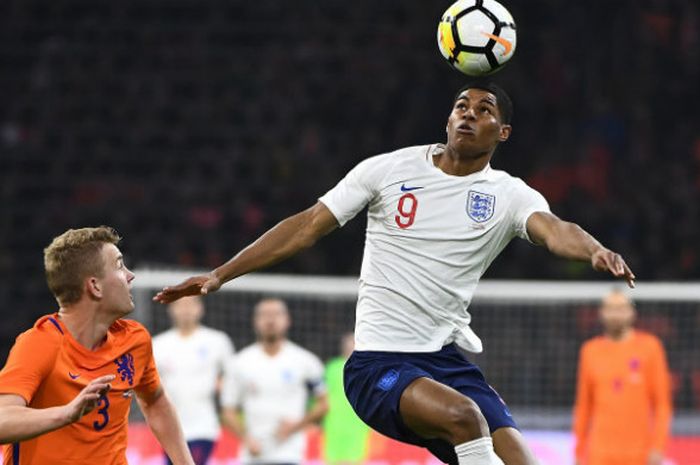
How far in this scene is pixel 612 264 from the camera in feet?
13.6

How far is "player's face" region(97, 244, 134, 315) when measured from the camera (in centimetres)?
431

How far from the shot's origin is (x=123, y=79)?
16.0m

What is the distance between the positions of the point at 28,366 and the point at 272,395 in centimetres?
553

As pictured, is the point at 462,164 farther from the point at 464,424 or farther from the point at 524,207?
the point at 464,424

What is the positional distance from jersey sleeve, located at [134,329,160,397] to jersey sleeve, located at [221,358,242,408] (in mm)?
4929

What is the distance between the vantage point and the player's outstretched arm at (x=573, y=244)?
4.16 metres

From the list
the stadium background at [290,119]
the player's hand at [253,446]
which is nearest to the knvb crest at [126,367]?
the player's hand at [253,446]

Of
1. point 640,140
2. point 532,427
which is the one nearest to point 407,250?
point 532,427

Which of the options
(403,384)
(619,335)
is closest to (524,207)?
(403,384)

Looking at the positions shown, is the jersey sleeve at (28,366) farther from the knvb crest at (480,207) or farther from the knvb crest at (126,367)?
the knvb crest at (480,207)

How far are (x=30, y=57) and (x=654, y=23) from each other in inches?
330

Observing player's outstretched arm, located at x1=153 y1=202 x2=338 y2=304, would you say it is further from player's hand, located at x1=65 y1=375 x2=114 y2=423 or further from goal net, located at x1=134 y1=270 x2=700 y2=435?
goal net, located at x1=134 y1=270 x2=700 y2=435

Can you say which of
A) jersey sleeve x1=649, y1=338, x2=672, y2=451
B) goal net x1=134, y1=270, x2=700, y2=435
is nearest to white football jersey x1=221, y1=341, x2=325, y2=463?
goal net x1=134, y1=270, x2=700, y2=435

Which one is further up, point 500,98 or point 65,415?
point 500,98
